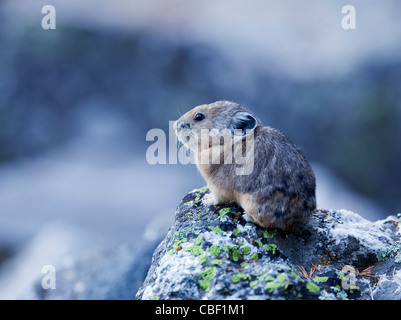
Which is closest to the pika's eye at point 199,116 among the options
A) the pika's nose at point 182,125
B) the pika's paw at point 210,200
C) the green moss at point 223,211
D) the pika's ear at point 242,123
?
→ the pika's nose at point 182,125

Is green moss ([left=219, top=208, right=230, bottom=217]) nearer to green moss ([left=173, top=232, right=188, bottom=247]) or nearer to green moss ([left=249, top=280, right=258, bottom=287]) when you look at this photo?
green moss ([left=173, top=232, right=188, bottom=247])

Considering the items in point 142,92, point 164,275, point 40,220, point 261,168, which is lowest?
point 40,220

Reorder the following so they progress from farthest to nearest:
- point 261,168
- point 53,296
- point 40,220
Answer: point 40,220, point 53,296, point 261,168

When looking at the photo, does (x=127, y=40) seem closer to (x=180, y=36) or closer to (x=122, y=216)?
(x=180, y=36)

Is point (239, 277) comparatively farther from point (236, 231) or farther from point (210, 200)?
point (210, 200)

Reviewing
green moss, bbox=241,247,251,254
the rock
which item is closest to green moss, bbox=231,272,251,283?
the rock

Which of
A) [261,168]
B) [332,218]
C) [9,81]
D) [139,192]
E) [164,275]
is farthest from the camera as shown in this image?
[9,81]

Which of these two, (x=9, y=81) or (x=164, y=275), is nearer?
(x=164, y=275)

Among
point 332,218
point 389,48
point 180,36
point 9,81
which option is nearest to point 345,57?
point 389,48
